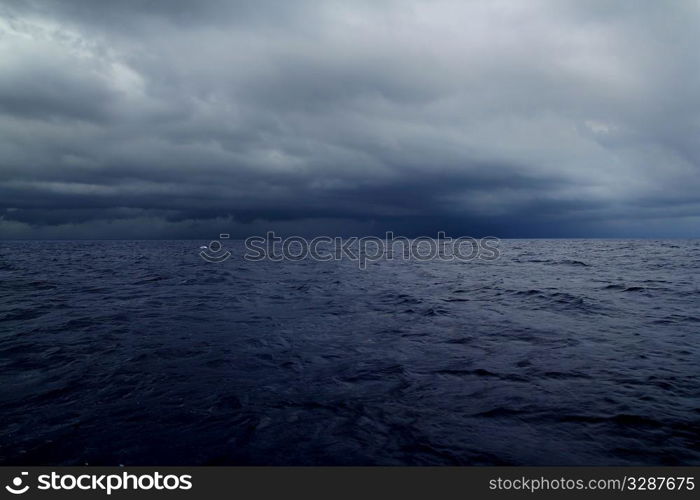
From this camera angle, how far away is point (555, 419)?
584 cm

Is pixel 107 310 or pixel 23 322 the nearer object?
pixel 23 322

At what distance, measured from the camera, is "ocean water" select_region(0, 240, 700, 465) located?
4941 mm

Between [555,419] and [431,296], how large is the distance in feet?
45.3

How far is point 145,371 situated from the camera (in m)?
7.81

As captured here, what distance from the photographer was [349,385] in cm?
732

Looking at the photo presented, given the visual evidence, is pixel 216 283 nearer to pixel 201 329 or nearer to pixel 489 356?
pixel 201 329

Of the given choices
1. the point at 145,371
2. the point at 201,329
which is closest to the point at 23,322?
the point at 201,329

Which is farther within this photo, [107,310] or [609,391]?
[107,310]

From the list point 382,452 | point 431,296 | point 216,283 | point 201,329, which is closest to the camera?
point 382,452

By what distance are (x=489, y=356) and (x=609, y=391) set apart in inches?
105

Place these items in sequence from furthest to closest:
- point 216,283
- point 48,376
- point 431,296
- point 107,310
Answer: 1. point 216,283
2. point 431,296
3. point 107,310
4. point 48,376

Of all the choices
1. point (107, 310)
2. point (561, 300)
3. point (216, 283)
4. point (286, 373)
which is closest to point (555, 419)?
point (286, 373)

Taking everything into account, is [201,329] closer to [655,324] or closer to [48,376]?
[48,376]

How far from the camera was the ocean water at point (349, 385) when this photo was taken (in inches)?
195
